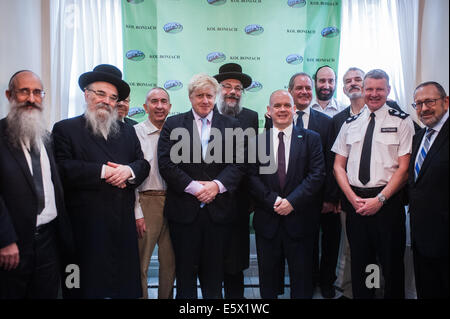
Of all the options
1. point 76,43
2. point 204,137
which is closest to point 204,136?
point 204,137

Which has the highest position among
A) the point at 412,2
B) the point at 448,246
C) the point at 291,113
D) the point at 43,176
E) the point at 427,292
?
the point at 412,2

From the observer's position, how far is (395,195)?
2613 mm

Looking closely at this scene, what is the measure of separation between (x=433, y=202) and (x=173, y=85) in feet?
9.38

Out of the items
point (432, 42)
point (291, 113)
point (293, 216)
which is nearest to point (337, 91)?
point (432, 42)

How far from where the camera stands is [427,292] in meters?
2.33

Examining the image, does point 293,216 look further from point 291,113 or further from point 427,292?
point 427,292

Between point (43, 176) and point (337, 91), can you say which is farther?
point (337, 91)

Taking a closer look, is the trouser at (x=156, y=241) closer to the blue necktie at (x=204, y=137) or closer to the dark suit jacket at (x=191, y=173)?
the dark suit jacket at (x=191, y=173)

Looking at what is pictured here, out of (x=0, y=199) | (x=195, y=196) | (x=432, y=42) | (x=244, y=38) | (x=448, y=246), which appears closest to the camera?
(x=0, y=199)

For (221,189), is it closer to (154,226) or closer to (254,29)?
(154,226)

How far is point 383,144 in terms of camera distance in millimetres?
2652

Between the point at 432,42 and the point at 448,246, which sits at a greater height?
the point at 432,42

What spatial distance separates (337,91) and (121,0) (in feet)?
8.97

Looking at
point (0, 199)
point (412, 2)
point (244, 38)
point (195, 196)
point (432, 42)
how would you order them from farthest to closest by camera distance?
point (244, 38), point (412, 2), point (432, 42), point (195, 196), point (0, 199)
